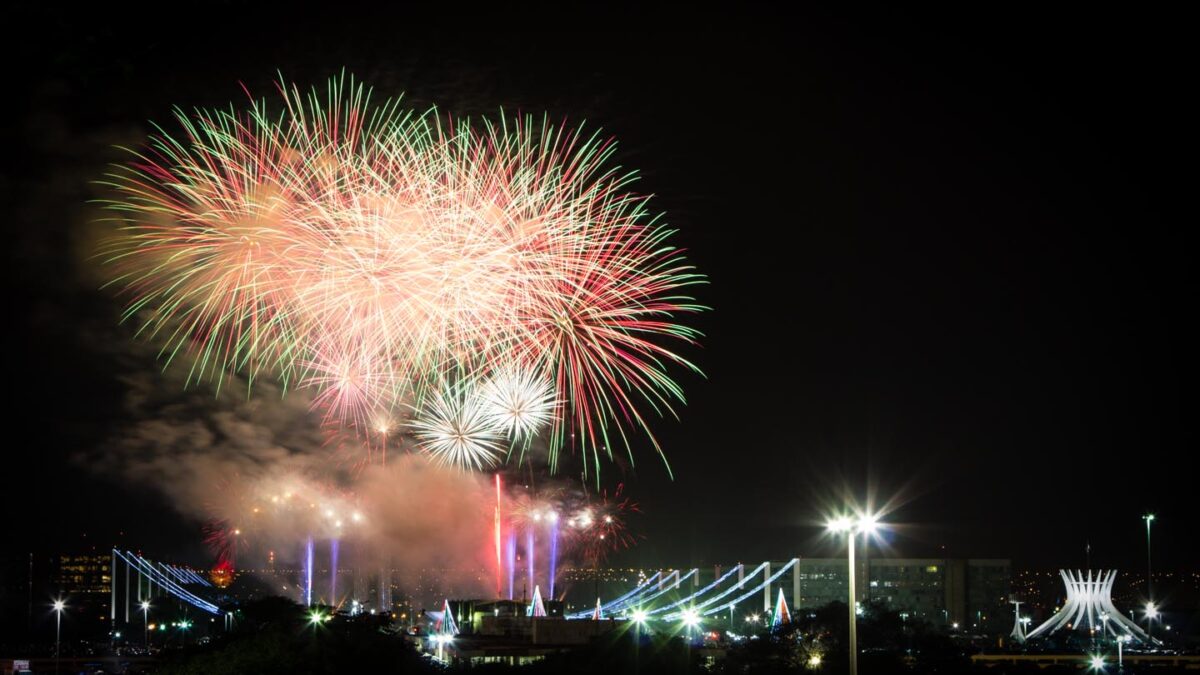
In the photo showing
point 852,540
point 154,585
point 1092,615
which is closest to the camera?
point 852,540

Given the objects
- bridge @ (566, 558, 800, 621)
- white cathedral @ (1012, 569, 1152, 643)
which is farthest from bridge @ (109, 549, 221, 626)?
white cathedral @ (1012, 569, 1152, 643)

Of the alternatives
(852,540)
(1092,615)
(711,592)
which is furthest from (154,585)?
(852,540)

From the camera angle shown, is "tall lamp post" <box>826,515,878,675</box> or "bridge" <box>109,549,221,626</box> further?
"bridge" <box>109,549,221,626</box>

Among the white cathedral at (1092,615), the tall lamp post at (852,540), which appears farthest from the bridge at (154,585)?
the tall lamp post at (852,540)

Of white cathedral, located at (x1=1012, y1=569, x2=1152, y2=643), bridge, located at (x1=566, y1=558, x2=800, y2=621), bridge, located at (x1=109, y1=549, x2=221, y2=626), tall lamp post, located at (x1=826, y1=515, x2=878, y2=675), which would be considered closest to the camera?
tall lamp post, located at (x1=826, y1=515, x2=878, y2=675)

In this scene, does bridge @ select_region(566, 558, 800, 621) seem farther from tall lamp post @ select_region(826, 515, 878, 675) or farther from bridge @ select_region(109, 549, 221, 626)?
tall lamp post @ select_region(826, 515, 878, 675)

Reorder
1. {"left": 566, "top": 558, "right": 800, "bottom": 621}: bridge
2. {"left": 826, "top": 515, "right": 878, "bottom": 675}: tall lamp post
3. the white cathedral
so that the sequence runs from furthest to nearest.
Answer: {"left": 566, "top": 558, "right": 800, "bottom": 621}: bridge → the white cathedral → {"left": 826, "top": 515, "right": 878, "bottom": 675}: tall lamp post

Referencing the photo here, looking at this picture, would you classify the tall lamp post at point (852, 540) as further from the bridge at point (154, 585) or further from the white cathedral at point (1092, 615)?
the bridge at point (154, 585)

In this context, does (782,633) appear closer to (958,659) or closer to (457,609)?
(958,659)

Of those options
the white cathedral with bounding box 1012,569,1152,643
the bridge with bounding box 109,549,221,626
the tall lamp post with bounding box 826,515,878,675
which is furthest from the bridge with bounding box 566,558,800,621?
the tall lamp post with bounding box 826,515,878,675

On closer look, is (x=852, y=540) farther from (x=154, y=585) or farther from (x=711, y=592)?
(x=711, y=592)

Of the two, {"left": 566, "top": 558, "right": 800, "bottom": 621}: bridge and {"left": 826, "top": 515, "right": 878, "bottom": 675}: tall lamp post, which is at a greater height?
{"left": 826, "top": 515, "right": 878, "bottom": 675}: tall lamp post

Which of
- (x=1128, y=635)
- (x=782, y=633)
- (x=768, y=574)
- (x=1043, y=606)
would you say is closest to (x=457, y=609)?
(x=782, y=633)
